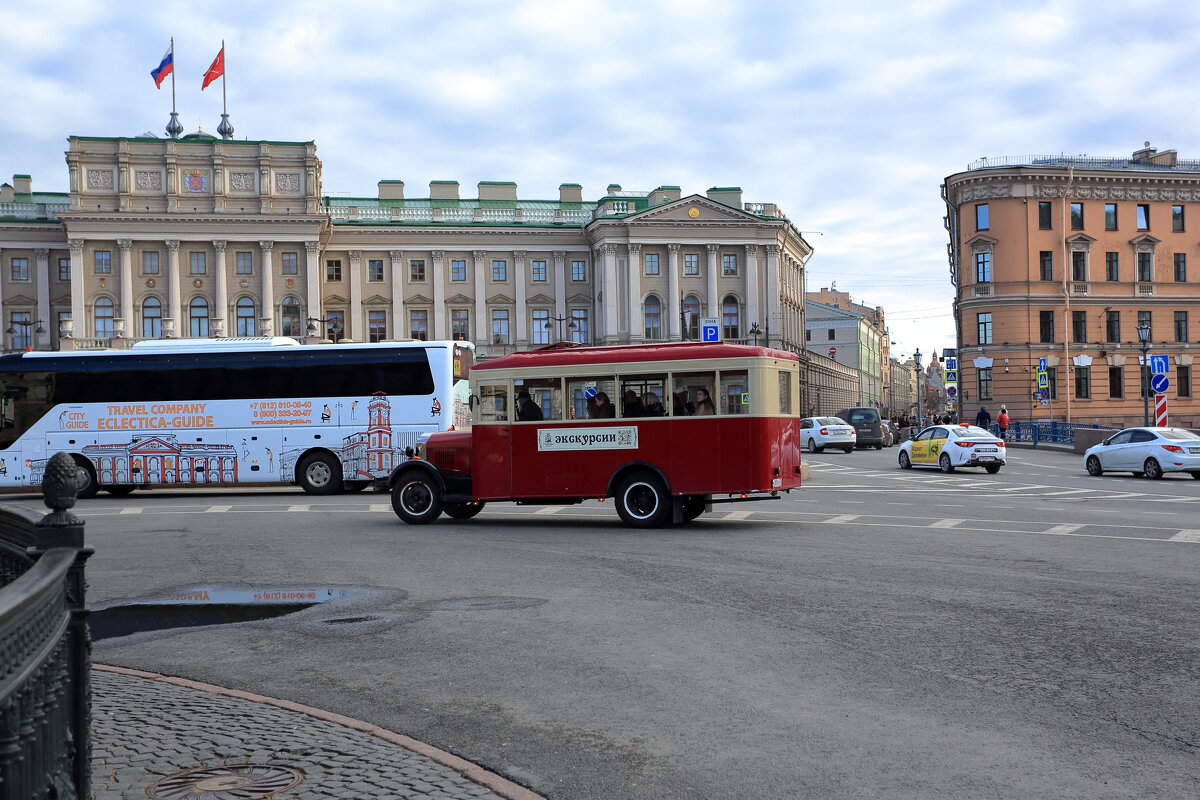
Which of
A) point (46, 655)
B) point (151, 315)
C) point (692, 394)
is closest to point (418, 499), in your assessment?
point (692, 394)

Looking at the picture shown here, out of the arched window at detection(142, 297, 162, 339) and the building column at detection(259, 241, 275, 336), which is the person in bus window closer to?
the building column at detection(259, 241, 275, 336)

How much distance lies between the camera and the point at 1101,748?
18.9ft

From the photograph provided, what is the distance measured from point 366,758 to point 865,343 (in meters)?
150

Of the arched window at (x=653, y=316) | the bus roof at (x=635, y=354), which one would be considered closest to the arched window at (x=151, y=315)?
the arched window at (x=653, y=316)

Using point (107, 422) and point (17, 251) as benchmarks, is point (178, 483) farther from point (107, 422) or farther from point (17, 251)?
point (17, 251)

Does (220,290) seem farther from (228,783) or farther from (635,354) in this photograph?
(228,783)

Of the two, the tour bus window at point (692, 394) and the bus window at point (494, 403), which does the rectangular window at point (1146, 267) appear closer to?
the tour bus window at point (692, 394)

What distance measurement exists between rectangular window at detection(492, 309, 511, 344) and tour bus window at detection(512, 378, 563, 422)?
7407 cm

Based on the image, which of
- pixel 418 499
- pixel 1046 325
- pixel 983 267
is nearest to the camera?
pixel 418 499

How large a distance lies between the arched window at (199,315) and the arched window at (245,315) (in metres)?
2.33

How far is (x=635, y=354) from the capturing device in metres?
18.3

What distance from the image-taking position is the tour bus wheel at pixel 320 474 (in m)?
28.5

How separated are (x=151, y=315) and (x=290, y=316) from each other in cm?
986

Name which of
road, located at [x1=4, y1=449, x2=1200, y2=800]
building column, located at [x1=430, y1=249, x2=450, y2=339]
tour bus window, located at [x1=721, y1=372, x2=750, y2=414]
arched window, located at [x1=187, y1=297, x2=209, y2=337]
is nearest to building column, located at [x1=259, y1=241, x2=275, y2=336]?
arched window, located at [x1=187, y1=297, x2=209, y2=337]
